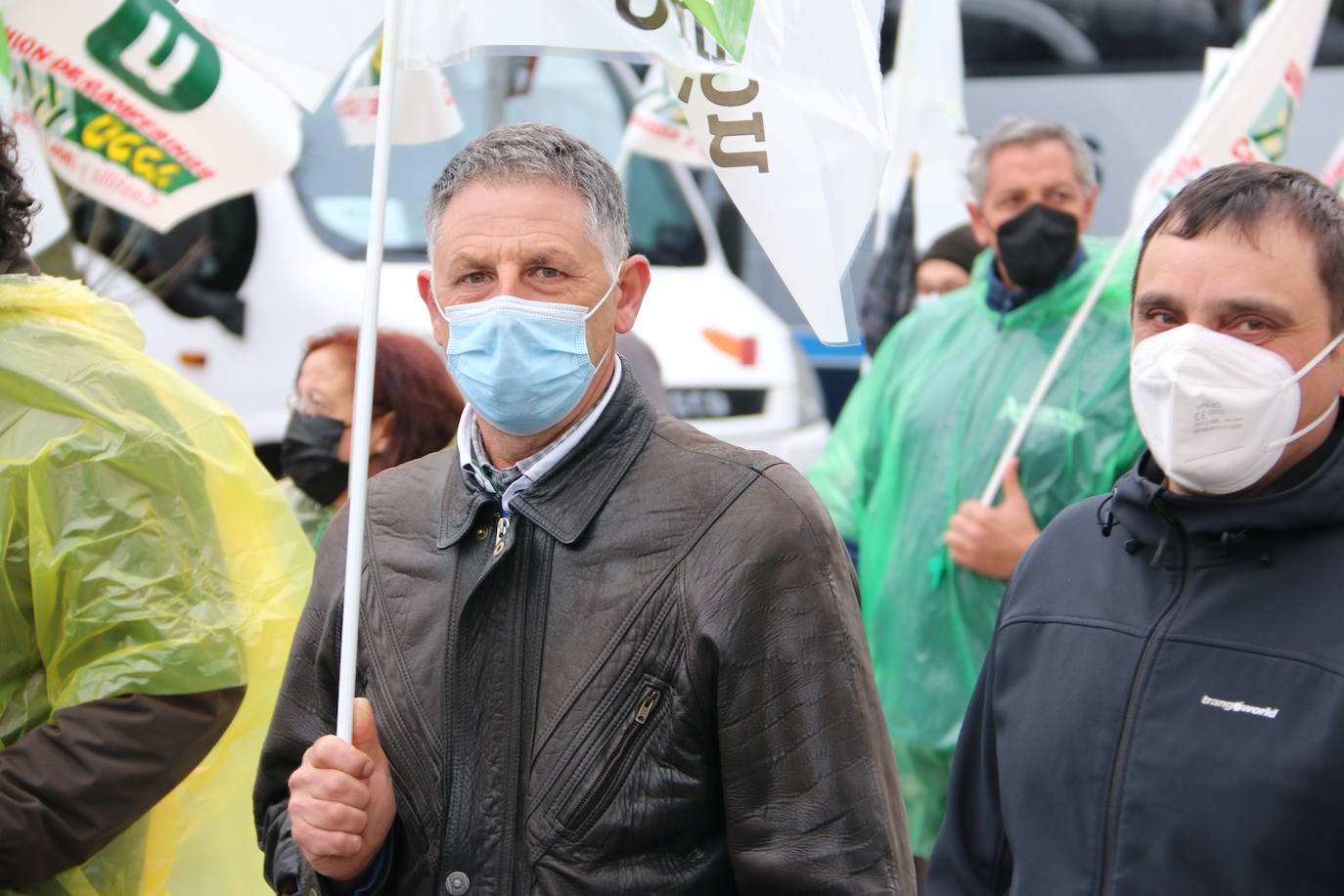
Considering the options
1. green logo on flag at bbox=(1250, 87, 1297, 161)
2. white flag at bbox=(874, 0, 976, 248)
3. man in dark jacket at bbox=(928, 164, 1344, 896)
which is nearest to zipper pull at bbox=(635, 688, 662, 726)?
man in dark jacket at bbox=(928, 164, 1344, 896)

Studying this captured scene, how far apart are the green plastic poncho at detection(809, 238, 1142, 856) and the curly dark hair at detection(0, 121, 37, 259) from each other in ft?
8.18

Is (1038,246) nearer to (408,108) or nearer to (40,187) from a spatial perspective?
(408,108)

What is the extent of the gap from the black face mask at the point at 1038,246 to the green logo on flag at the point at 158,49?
2.18 m

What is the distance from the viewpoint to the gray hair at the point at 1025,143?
448 cm

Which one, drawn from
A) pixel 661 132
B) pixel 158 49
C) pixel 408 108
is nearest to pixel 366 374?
pixel 408 108

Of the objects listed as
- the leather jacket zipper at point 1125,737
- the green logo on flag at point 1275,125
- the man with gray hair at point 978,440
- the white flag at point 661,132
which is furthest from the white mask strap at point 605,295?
the white flag at point 661,132

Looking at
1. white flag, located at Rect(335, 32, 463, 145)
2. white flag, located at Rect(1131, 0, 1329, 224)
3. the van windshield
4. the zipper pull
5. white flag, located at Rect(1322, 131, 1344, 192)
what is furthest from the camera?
the van windshield

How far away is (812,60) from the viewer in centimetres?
224

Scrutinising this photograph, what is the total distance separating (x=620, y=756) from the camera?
6.57ft

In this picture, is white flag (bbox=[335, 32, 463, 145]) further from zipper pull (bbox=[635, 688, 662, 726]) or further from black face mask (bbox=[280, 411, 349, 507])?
zipper pull (bbox=[635, 688, 662, 726])

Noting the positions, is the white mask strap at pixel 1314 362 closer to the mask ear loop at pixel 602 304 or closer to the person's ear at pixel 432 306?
the mask ear loop at pixel 602 304

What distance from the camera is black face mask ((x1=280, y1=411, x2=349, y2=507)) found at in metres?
4.02

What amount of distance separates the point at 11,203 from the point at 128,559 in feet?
2.05

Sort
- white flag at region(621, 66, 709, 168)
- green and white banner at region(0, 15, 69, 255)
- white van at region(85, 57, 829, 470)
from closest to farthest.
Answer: green and white banner at region(0, 15, 69, 255) < white flag at region(621, 66, 709, 168) < white van at region(85, 57, 829, 470)
